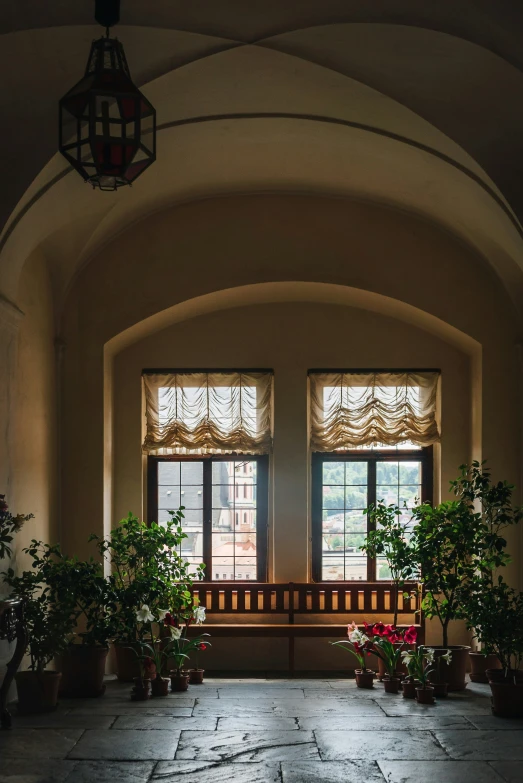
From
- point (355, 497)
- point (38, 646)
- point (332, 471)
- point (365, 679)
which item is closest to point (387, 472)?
point (355, 497)

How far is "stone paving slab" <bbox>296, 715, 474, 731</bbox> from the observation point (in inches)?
255

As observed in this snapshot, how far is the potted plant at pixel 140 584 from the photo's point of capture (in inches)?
314

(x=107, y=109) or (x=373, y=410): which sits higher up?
(x=107, y=109)

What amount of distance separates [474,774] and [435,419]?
16.5 ft

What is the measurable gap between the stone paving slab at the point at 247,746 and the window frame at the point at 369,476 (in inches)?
146

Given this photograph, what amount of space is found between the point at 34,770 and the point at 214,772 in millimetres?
1072

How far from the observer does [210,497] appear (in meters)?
10.1

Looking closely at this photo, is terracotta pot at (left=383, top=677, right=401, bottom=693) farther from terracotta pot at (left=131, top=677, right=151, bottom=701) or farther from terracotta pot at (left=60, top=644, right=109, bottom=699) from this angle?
terracotta pot at (left=60, top=644, right=109, bottom=699)

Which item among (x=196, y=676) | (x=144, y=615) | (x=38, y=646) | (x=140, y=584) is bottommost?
(x=196, y=676)

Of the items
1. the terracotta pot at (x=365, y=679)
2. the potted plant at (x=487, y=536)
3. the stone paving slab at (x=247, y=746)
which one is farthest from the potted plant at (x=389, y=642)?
the stone paving slab at (x=247, y=746)

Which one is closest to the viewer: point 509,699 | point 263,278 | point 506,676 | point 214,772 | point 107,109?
point 107,109

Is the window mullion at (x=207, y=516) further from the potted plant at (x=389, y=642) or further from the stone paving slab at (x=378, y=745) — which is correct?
the stone paving slab at (x=378, y=745)

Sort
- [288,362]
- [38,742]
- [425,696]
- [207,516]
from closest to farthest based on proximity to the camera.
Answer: [38,742] < [425,696] < [288,362] < [207,516]

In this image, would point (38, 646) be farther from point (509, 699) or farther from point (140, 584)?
point (509, 699)
